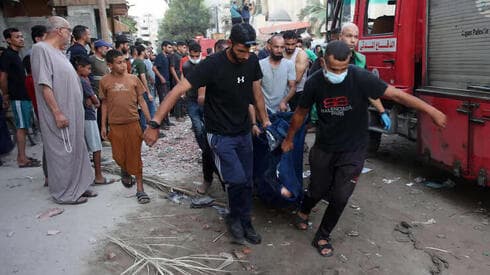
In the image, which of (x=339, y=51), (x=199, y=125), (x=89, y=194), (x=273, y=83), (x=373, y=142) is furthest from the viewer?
(x=373, y=142)

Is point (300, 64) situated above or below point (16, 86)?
above

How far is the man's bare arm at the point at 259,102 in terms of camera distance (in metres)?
3.55

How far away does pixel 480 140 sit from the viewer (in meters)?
3.87

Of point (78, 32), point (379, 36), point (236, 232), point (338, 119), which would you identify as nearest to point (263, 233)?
point (236, 232)

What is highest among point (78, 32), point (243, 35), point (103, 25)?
point (103, 25)

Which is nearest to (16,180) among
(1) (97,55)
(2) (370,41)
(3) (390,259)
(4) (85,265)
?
(1) (97,55)

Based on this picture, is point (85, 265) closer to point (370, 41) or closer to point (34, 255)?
point (34, 255)

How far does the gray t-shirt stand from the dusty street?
45.3 inches

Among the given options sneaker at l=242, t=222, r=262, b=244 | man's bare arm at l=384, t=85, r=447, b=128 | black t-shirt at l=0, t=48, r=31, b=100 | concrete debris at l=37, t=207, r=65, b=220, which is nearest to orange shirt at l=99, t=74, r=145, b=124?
concrete debris at l=37, t=207, r=65, b=220

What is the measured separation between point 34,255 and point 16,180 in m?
2.26

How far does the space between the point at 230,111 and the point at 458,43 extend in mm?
2680

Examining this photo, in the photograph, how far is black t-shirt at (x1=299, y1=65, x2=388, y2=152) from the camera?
3.03 meters

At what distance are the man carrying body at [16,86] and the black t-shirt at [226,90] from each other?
347 centimetres

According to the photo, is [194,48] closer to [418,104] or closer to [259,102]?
[259,102]
